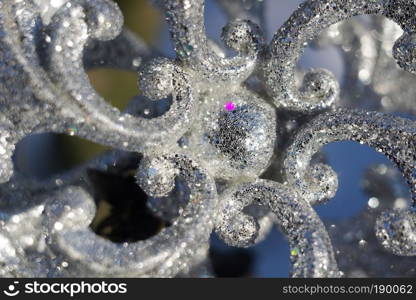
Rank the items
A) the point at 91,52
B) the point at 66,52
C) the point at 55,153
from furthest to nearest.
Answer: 1. the point at 55,153
2. the point at 91,52
3. the point at 66,52

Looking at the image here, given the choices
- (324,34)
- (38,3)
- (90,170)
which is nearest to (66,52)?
(38,3)

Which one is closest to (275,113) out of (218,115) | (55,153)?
(218,115)

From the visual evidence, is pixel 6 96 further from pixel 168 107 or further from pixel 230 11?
pixel 230 11

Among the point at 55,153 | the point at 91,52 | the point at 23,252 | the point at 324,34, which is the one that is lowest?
the point at 55,153

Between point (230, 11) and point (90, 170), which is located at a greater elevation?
point (230, 11)

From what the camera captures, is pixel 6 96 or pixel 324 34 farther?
pixel 324 34

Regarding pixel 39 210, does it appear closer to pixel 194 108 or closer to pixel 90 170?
pixel 90 170

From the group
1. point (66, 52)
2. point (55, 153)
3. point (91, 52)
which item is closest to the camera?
point (66, 52)
